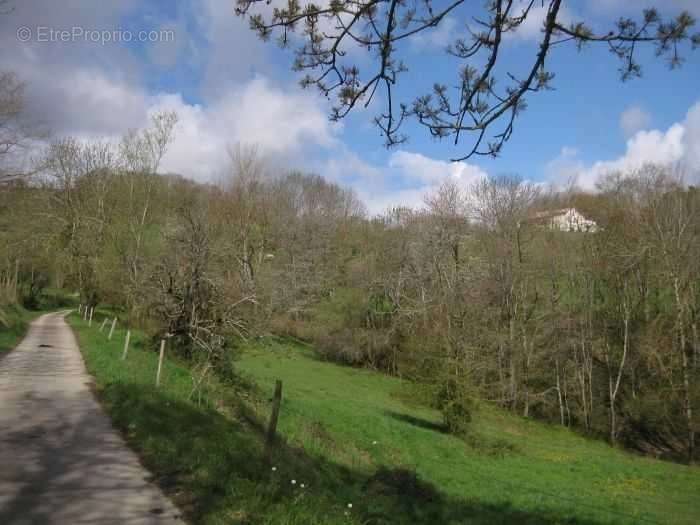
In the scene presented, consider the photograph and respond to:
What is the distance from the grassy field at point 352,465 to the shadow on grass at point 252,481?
28 millimetres

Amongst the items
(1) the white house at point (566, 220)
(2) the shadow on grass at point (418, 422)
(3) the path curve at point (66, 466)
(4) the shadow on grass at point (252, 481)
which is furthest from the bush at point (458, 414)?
(1) the white house at point (566, 220)

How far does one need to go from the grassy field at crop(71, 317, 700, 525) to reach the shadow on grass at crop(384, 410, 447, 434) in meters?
0.14

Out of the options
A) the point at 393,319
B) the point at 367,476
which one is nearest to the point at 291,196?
the point at 393,319

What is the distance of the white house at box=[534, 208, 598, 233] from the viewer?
3875cm

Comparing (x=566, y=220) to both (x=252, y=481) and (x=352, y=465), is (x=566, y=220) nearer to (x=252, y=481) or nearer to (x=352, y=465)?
(x=352, y=465)

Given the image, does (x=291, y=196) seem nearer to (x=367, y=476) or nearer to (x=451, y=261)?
(x=451, y=261)

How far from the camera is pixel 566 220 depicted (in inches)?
1606

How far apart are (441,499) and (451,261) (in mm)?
26067

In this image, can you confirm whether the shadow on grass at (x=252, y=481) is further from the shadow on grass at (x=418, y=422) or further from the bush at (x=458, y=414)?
the shadow on grass at (x=418, y=422)

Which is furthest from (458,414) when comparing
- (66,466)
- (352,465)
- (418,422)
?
(66,466)

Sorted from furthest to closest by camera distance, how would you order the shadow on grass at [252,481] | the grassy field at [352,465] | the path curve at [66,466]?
the grassy field at [352,465], the shadow on grass at [252,481], the path curve at [66,466]

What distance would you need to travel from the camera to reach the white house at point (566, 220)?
3875cm

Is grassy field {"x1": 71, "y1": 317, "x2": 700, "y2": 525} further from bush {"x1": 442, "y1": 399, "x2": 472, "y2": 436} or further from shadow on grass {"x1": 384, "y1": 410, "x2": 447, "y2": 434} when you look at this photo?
bush {"x1": 442, "y1": 399, "x2": 472, "y2": 436}

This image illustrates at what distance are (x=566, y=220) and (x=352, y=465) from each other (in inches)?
1242
